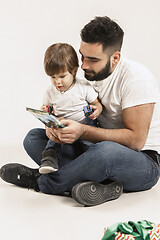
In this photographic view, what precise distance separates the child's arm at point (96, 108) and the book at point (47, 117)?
314mm

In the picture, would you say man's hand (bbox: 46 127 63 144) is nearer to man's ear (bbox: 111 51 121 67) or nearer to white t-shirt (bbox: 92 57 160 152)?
white t-shirt (bbox: 92 57 160 152)

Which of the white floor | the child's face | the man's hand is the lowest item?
the white floor

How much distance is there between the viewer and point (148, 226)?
71.4 inches

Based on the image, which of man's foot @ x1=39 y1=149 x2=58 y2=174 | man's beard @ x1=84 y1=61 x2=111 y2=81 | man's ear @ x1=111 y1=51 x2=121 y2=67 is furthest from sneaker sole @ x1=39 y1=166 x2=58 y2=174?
man's ear @ x1=111 y1=51 x2=121 y2=67

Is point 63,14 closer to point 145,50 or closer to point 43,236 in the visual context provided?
point 145,50

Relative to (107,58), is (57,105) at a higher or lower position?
lower

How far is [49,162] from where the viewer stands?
8.39ft

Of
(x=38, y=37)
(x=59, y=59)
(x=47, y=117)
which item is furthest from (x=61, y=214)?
(x=38, y=37)

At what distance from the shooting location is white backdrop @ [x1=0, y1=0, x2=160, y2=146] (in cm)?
411

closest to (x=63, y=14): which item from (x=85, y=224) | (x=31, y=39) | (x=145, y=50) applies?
(x=31, y=39)

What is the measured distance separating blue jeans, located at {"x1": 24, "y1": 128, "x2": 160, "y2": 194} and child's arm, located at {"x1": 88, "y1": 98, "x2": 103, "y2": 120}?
0.57 ft

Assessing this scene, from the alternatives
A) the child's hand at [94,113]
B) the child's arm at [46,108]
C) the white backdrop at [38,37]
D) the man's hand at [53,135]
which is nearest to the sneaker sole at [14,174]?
the man's hand at [53,135]

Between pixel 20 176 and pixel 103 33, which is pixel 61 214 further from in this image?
pixel 103 33

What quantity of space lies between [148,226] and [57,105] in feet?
4.00
